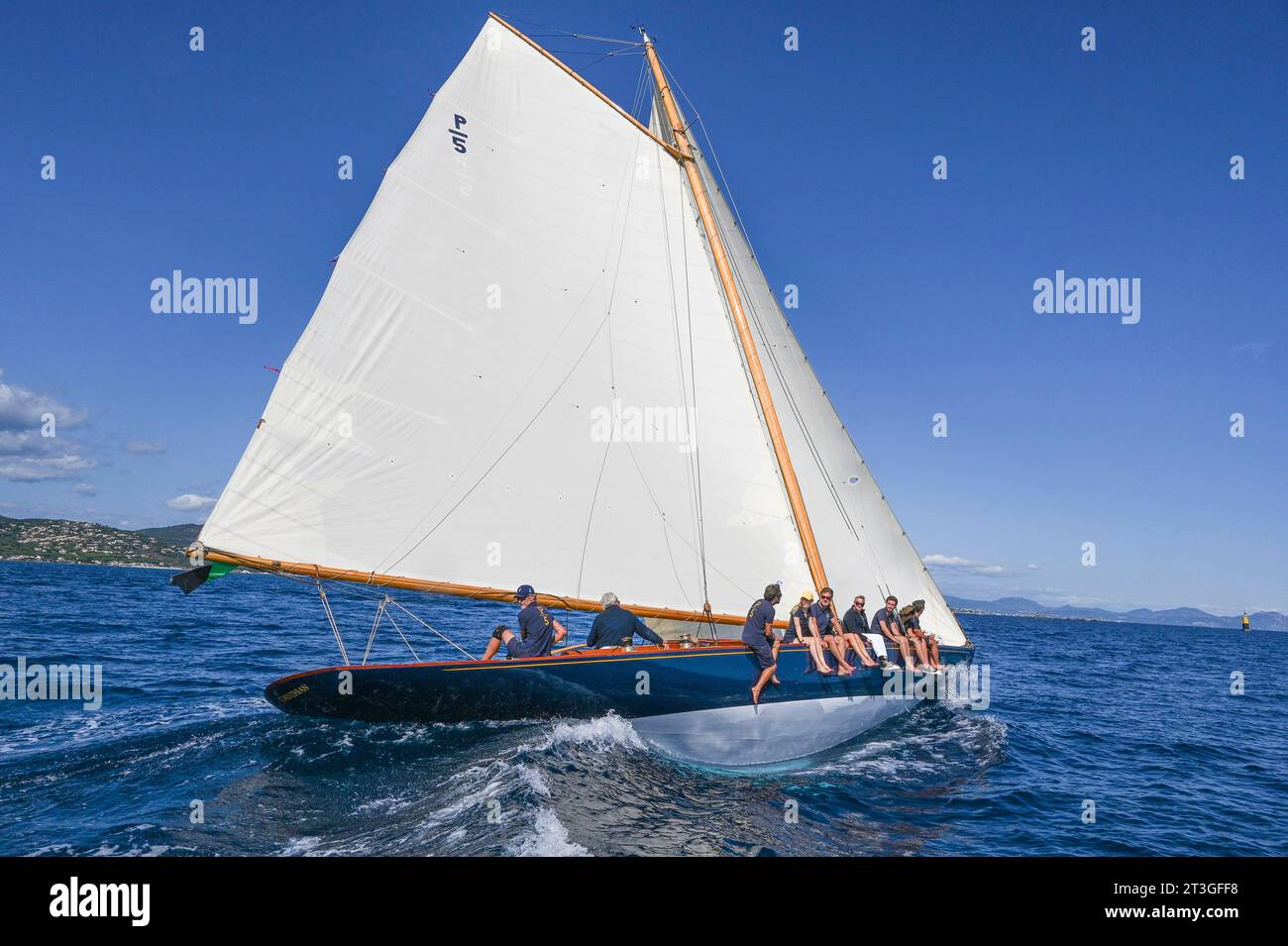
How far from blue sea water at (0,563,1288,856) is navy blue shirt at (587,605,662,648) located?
139 centimetres

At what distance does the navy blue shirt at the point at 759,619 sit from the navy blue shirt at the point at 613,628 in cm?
193

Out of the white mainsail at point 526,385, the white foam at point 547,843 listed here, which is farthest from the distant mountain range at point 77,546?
the white foam at point 547,843

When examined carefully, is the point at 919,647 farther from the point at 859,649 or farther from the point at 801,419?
the point at 801,419

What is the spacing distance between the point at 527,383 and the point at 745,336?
16.3ft

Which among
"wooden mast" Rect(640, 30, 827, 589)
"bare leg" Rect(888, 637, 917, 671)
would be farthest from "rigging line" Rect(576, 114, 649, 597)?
"bare leg" Rect(888, 637, 917, 671)

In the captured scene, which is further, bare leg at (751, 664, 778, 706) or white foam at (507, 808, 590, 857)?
bare leg at (751, 664, 778, 706)

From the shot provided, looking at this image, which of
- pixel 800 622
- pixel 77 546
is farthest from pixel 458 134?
pixel 77 546

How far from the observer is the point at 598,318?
16.2 m

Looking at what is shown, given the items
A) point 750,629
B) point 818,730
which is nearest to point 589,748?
point 750,629

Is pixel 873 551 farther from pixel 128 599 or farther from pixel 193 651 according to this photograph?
pixel 128 599

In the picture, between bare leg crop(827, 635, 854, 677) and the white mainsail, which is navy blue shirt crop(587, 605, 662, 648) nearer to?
the white mainsail

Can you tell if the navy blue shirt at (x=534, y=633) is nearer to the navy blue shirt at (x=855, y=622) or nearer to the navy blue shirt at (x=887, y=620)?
the navy blue shirt at (x=855, y=622)

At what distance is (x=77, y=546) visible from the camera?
130000 millimetres

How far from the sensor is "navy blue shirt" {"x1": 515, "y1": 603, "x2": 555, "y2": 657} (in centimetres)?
1295
